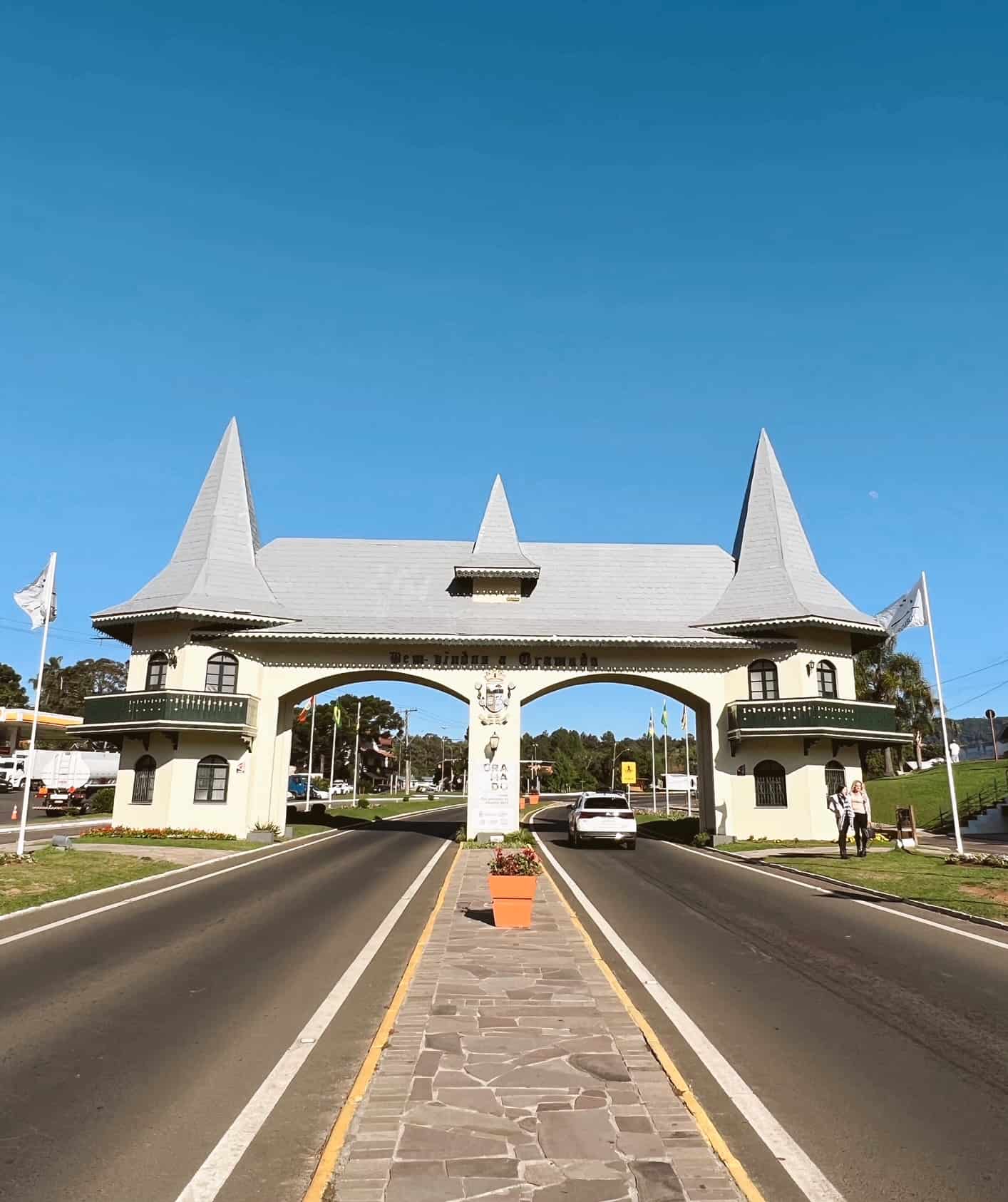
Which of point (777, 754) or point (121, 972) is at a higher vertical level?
point (777, 754)

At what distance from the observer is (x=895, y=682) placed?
6100cm

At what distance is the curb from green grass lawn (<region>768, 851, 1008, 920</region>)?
124 mm

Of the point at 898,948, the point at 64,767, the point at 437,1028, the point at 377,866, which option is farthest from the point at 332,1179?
the point at 64,767

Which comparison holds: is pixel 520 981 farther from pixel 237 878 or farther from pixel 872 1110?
pixel 237 878

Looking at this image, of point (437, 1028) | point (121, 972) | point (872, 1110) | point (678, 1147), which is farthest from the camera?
point (121, 972)

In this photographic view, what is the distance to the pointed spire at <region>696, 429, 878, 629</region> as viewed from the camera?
99.3ft

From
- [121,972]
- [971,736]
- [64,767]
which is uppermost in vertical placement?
[971,736]

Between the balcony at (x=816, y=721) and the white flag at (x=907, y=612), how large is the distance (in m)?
3.81

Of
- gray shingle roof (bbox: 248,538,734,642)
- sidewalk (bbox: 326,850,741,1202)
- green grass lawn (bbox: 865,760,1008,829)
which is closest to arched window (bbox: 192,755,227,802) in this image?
gray shingle roof (bbox: 248,538,734,642)

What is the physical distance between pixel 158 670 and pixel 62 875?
44.0ft

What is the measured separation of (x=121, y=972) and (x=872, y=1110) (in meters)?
7.96

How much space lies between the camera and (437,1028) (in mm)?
6941

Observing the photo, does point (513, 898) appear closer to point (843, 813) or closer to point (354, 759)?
point (843, 813)

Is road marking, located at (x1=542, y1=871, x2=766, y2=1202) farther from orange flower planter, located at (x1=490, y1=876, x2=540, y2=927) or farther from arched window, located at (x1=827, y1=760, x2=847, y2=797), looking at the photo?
arched window, located at (x1=827, y1=760, x2=847, y2=797)
